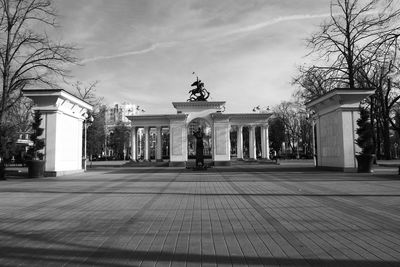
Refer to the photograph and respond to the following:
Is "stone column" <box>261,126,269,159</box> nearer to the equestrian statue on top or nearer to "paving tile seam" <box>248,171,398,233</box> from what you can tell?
the equestrian statue on top

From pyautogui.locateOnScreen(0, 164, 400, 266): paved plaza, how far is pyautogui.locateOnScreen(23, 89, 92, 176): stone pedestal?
11560 mm

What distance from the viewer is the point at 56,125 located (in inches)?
889

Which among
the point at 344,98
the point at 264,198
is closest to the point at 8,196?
the point at 264,198

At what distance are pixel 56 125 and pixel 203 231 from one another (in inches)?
737

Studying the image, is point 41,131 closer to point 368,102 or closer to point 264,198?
point 264,198

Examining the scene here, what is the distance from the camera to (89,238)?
245 inches

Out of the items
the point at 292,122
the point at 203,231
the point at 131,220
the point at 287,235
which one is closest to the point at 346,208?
the point at 287,235

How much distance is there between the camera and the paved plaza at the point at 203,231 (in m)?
4.95

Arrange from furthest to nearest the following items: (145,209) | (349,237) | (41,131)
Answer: (41,131)
(145,209)
(349,237)

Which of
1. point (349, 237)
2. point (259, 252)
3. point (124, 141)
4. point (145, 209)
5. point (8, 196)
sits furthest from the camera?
point (124, 141)

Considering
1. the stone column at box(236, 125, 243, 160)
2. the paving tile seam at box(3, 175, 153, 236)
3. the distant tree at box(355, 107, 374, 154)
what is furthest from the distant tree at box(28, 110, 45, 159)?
the stone column at box(236, 125, 243, 160)

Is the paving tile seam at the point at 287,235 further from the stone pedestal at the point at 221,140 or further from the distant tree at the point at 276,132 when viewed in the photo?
the distant tree at the point at 276,132

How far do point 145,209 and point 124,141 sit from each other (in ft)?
283

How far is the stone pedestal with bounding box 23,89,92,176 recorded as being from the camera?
22.2 metres
